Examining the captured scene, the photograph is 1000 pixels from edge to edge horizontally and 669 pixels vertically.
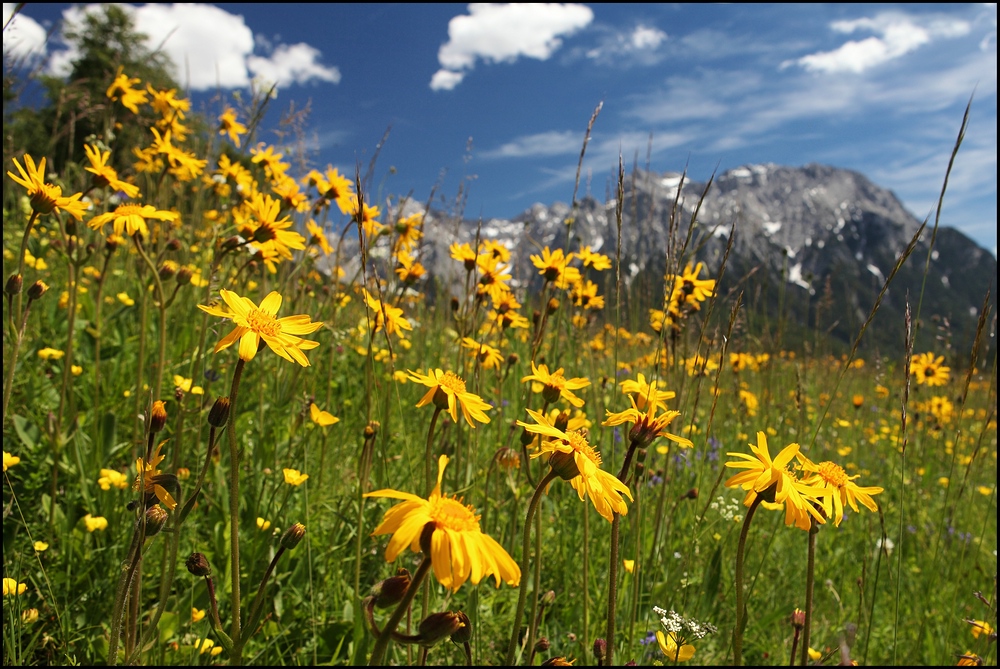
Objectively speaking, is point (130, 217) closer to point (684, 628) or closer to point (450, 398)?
point (450, 398)

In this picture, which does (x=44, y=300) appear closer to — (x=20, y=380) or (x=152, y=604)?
(x=20, y=380)

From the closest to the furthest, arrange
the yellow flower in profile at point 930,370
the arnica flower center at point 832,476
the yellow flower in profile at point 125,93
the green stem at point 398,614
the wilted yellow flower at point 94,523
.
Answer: the green stem at point 398,614 < the arnica flower center at point 832,476 < the wilted yellow flower at point 94,523 < the yellow flower in profile at point 125,93 < the yellow flower in profile at point 930,370

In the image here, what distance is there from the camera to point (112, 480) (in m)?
1.76

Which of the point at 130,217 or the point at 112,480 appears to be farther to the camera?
the point at 130,217

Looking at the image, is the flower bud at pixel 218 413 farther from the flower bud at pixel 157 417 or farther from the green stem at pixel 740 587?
the green stem at pixel 740 587

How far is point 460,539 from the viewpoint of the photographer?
75 cm

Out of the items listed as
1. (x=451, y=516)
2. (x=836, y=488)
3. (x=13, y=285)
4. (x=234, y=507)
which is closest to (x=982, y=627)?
(x=836, y=488)

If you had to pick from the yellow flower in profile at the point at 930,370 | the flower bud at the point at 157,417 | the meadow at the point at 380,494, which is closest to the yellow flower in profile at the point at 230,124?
the meadow at the point at 380,494

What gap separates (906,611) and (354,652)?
258cm

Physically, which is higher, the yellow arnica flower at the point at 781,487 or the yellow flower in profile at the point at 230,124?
the yellow flower in profile at the point at 230,124

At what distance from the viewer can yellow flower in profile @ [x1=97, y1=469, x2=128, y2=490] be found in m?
1.75

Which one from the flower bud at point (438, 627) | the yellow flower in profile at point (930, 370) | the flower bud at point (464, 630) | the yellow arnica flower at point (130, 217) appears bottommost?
the flower bud at point (464, 630)

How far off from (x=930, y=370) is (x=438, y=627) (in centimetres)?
568

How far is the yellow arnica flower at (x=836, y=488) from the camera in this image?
1270mm
